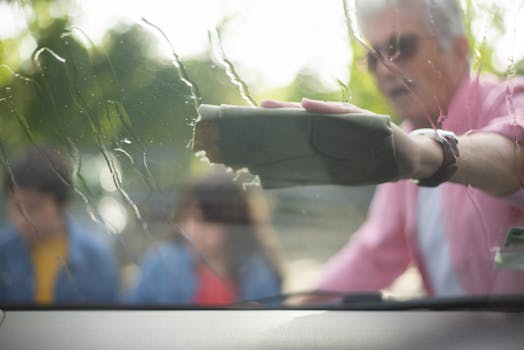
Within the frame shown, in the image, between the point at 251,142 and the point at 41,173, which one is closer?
the point at 251,142

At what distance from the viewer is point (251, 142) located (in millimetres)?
1267

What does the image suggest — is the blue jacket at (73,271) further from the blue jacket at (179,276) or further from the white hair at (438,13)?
the white hair at (438,13)

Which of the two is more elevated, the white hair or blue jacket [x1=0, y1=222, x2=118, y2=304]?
the white hair

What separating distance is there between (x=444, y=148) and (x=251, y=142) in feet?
1.34

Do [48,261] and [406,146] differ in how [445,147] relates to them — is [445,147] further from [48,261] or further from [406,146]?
[48,261]

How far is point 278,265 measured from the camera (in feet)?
4.44

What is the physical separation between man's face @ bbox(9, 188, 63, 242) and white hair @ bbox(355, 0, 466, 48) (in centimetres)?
79

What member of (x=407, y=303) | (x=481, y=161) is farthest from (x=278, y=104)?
(x=407, y=303)

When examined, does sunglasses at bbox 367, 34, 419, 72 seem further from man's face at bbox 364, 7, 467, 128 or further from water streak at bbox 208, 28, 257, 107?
water streak at bbox 208, 28, 257, 107

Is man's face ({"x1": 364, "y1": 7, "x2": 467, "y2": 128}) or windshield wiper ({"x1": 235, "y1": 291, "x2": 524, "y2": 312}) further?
windshield wiper ({"x1": 235, "y1": 291, "x2": 524, "y2": 312})

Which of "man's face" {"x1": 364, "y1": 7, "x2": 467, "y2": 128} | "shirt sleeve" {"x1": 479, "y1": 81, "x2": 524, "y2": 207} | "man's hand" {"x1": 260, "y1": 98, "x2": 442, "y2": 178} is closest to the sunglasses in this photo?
"man's face" {"x1": 364, "y1": 7, "x2": 467, "y2": 128}

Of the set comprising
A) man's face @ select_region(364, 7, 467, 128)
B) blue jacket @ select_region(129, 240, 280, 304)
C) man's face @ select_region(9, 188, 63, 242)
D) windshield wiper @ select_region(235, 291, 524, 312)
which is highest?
man's face @ select_region(364, 7, 467, 128)

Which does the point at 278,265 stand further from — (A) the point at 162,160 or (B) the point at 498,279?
(B) the point at 498,279

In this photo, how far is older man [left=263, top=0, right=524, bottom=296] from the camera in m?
1.30
